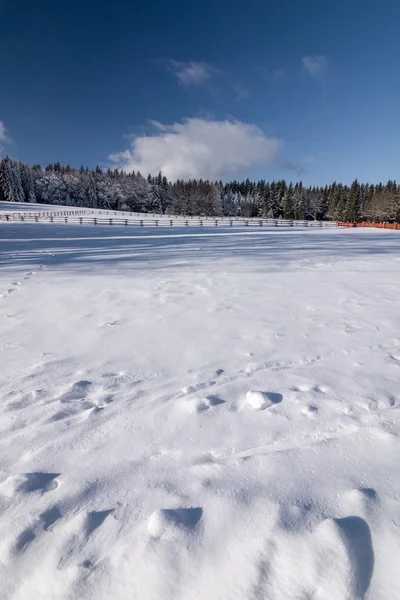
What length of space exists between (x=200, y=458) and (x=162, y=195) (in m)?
100

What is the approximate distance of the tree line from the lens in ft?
293

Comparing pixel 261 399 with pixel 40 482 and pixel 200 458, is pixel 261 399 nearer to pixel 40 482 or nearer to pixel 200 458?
pixel 200 458

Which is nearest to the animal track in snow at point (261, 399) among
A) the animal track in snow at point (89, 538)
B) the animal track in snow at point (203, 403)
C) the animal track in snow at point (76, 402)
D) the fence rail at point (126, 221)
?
the animal track in snow at point (203, 403)

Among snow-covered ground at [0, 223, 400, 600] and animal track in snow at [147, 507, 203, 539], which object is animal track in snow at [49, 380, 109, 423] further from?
animal track in snow at [147, 507, 203, 539]

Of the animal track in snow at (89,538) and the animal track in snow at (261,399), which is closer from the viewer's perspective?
the animal track in snow at (89,538)

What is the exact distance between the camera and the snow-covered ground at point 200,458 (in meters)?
1.69

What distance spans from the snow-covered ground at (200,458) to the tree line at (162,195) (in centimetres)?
8756

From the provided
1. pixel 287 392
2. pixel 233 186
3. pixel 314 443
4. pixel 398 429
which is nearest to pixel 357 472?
pixel 314 443

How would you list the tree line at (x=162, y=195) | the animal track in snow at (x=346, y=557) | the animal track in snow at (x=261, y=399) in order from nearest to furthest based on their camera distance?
the animal track in snow at (x=346, y=557) → the animal track in snow at (x=261, y=399) → the tree line at (x=162, y=195)

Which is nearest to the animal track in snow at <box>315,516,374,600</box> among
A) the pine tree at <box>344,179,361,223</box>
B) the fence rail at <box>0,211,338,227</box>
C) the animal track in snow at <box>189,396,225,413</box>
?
the animal track in snow at <box>189,396,225,413</box>

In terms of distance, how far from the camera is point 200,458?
249 centimetres

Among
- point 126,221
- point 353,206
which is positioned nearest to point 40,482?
point 126,221

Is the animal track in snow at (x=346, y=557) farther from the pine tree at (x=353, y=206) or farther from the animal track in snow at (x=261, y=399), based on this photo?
the pine tree at (x=353, y=206)

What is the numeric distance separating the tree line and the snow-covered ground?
87561mm
